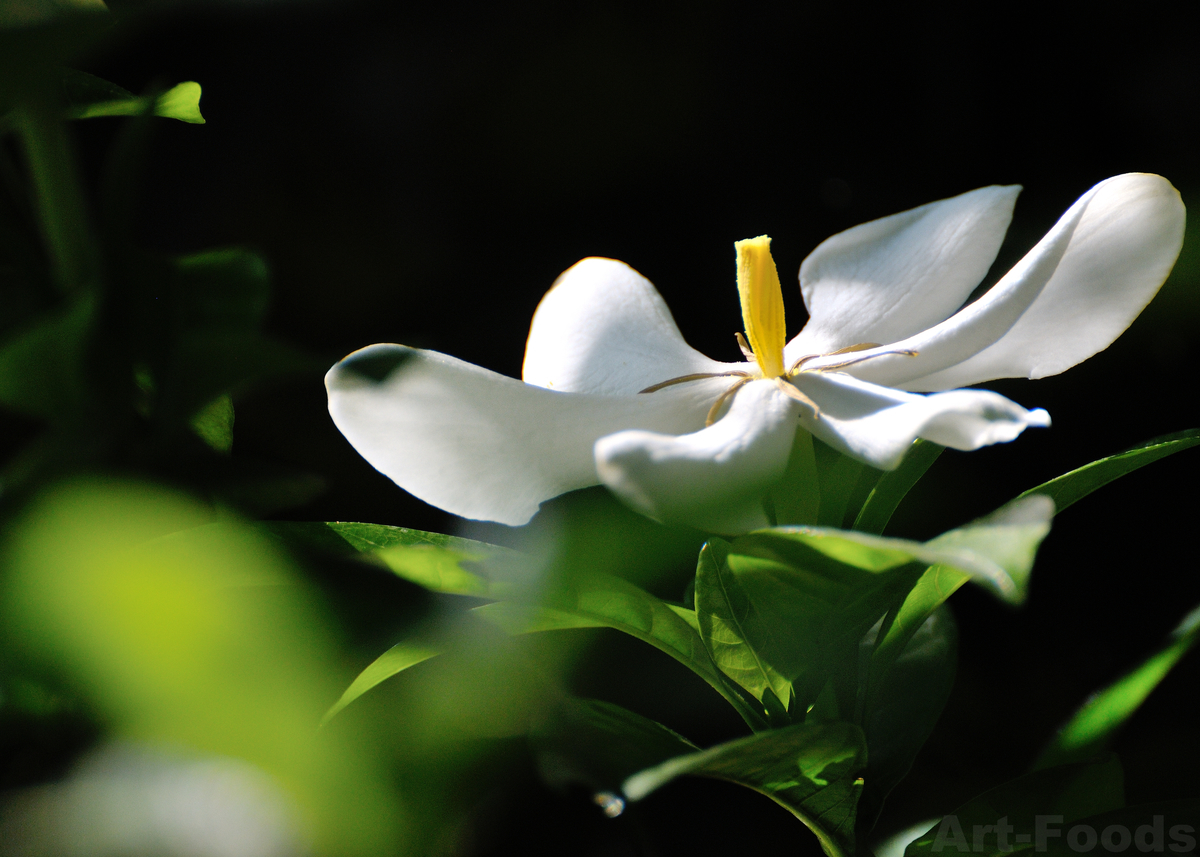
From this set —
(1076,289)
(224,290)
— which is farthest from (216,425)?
(1076,289)

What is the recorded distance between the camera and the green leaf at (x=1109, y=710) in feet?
1.41

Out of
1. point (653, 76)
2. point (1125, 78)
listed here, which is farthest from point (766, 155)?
point (1125, 78)

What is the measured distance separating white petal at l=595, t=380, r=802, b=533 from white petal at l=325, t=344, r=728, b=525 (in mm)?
73

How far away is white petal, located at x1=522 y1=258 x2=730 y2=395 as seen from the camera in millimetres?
558

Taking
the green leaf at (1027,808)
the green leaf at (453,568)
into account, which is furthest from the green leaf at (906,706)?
the green leaf at (453,568)

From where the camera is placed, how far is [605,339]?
577 mm

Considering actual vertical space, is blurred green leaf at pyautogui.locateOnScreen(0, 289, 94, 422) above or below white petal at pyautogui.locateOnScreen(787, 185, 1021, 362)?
above

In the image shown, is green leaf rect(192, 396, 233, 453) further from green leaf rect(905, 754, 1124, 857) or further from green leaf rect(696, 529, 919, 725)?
green leaf rect(905, 754, 1124, 857)

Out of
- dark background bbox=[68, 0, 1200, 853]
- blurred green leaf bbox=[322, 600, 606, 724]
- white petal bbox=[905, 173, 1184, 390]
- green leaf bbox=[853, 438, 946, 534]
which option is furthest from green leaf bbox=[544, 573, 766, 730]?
dark background bbox=[68, 0, 1200, 853]

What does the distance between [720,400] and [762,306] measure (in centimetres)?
8

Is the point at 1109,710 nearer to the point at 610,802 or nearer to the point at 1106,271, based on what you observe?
the point at 1106,271

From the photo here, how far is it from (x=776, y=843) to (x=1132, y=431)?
0.89 metres

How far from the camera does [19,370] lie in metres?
0.24

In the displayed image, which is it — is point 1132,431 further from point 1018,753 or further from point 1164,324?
point 1018,753
